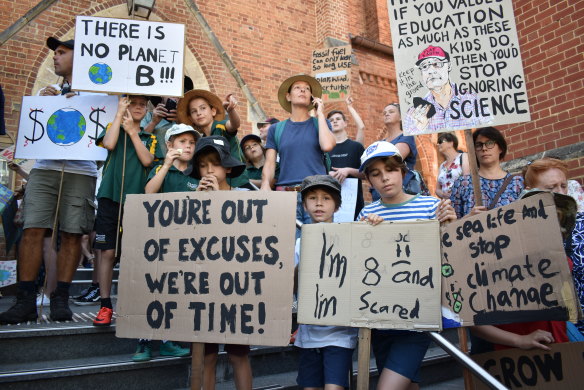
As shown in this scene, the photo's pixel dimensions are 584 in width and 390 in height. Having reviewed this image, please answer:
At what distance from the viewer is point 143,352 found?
2.78 m

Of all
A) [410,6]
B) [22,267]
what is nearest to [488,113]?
[410,6]

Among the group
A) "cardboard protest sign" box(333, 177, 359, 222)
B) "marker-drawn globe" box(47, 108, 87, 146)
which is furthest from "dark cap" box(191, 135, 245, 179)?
"marker-drawn globe" box(47, 108, 87, 146)

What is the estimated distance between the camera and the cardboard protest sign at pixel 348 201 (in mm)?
3557

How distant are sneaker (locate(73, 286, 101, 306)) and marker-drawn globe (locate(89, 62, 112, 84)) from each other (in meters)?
2.06

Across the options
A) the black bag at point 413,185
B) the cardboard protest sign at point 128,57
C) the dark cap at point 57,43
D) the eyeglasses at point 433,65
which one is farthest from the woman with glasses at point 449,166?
the dark cap at point 57,43

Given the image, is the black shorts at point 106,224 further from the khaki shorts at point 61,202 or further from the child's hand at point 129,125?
the child's hand at point 129,125

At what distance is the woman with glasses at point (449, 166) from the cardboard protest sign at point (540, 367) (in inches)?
81.0

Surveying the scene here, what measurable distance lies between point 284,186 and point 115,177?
133 centimetres

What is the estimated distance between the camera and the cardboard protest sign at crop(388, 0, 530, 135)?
287 cm

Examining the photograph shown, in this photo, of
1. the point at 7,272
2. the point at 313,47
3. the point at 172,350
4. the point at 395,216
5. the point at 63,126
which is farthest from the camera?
the point at 313,47

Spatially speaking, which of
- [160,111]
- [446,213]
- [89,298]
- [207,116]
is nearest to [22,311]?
[89,298]

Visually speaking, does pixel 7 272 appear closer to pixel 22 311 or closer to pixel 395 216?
pixel 22 311

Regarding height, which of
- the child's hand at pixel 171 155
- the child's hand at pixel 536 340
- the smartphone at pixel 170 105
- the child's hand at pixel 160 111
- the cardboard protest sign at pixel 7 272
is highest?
the smartphone at pixel 170 105

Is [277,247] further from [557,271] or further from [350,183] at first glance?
[350,183]
